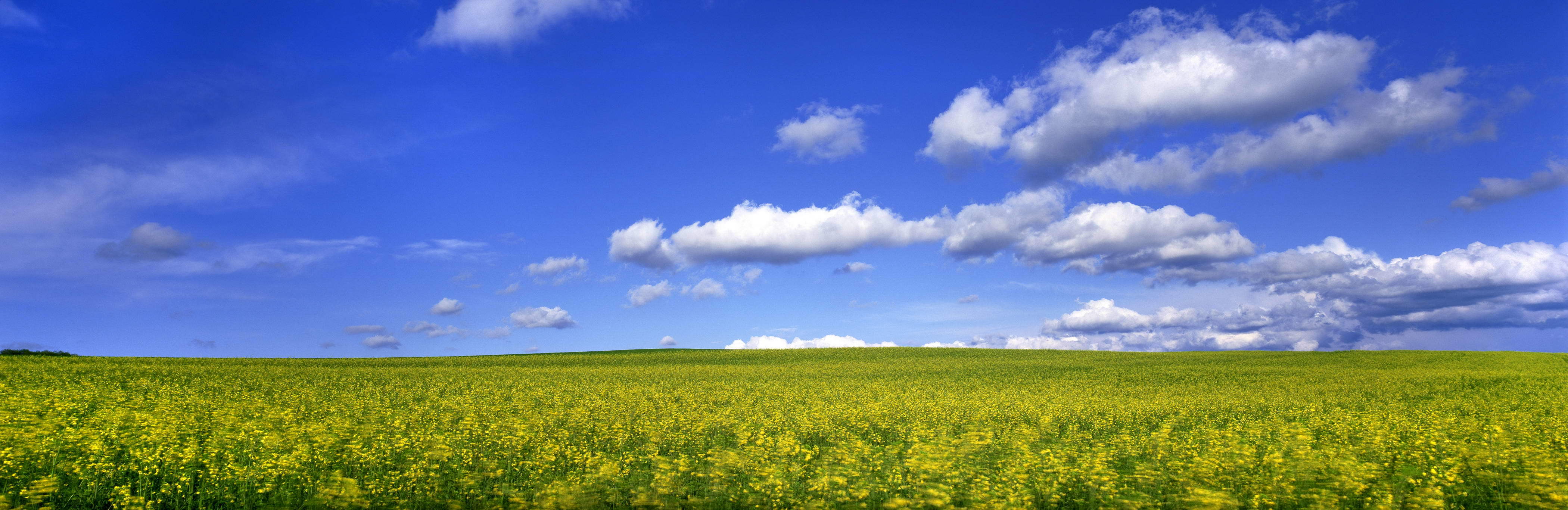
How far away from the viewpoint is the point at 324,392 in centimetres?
2494

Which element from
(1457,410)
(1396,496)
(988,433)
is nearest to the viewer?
(1396,496)

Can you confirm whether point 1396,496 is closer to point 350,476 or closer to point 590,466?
point 590,466

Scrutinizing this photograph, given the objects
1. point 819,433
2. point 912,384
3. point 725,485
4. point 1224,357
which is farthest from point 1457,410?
point 1224,357

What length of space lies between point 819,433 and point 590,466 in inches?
259

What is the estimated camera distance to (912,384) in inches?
1324

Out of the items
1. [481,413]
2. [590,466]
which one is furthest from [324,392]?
[590,466]

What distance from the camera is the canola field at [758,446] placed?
10984 mm

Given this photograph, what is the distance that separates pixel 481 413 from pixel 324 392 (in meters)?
9.53

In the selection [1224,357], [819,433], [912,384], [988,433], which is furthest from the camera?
[1224,357]

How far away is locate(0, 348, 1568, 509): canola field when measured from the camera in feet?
36.0

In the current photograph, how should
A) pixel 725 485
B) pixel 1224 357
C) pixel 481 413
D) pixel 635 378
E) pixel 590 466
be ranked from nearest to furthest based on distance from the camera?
pixel 725 485, pixel 590 466, pixel 481 413, pixel 635 378, pixel 1224 357

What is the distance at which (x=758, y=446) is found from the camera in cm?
1471

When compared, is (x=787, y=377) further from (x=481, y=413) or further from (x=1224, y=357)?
(x=1224, y=357)

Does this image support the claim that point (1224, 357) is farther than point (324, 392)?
Yes
